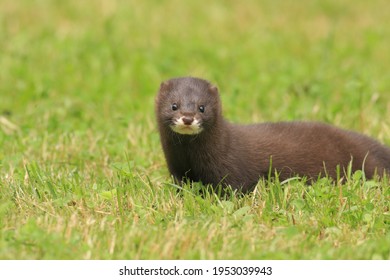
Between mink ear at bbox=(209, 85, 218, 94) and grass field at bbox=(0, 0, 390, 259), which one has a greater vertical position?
mink ear at bbox=(209, 85, 218, 94)

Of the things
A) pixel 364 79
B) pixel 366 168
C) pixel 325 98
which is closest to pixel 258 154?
pixel 366 168

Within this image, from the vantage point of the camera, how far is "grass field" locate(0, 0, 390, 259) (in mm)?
5371

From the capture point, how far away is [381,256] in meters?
5.23

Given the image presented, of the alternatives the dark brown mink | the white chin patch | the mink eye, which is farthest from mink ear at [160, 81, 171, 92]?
the white chin patch

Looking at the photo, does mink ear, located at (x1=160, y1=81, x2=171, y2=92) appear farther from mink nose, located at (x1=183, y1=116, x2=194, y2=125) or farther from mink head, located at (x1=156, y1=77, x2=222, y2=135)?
mink nose, located at (x1=183, y1=116, x2=194, y2=125)

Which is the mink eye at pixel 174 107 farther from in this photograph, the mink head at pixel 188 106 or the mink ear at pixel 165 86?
the mink ear at pixel 165 86

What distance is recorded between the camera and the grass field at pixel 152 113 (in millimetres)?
5371

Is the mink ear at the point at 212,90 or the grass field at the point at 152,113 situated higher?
the mink ear at the point at 212,90

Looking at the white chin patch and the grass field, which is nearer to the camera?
the grass field

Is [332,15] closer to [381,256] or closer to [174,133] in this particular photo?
[174,133]

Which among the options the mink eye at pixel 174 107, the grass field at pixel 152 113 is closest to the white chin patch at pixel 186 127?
the mink eye at pixel 174 107

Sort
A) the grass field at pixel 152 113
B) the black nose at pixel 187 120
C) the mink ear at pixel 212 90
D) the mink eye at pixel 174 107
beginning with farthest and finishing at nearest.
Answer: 1. the mink ear at pixel 212 90
2. the mink eye at pixel 174 107
3. the black nose at pixel 187 120
4. the grass field at pixel 152 113

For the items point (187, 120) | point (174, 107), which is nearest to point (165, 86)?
point (174, 107)

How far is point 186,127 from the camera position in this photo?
629cm
